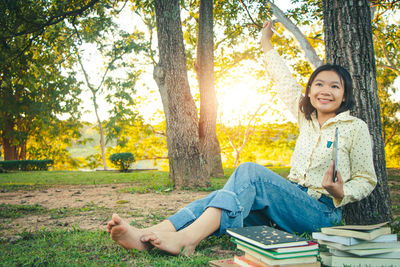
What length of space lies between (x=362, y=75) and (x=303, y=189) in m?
1.27

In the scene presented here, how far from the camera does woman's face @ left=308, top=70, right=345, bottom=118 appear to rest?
8.04ft

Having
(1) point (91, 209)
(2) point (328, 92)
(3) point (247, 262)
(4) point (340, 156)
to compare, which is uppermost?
(2) point (328, 92)

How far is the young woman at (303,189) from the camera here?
2092mm

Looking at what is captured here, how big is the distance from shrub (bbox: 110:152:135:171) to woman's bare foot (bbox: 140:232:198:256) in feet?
42.8

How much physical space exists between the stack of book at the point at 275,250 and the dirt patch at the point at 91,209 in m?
1.75

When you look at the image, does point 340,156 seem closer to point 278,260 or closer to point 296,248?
point 296,248

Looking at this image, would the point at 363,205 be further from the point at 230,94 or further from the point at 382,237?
the point at 230,94

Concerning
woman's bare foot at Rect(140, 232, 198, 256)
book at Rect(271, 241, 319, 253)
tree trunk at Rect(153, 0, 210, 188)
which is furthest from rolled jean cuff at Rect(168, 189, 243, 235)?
tree trunk at Rect(153, 0, 210, 188)

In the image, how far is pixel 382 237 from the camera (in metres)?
1.74

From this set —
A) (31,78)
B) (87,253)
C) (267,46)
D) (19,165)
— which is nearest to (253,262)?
(87,253)

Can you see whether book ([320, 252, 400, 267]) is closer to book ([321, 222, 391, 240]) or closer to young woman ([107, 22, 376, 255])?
book ([321, 222, 391, 240])

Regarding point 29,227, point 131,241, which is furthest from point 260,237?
point 29,227

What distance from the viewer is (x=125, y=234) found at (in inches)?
80.7

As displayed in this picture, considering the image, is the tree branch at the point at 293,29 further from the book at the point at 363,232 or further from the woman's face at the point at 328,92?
the book at the point at 363,232
